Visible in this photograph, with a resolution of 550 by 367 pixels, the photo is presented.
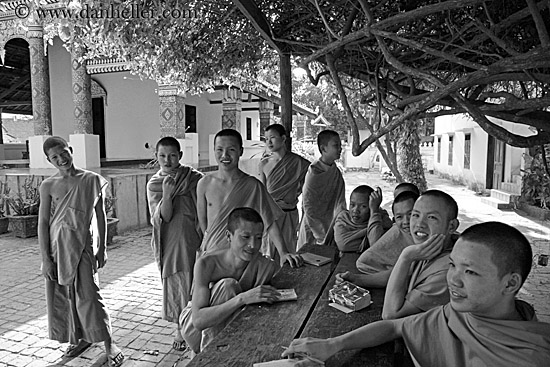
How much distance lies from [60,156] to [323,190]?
2.24 m

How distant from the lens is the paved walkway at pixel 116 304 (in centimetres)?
339

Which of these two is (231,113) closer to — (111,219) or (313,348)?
(111,219)

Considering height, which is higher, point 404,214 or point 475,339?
point 404,214

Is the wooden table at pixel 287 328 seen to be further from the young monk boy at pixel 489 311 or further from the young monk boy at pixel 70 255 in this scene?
the young monk boy at pixel 70 255

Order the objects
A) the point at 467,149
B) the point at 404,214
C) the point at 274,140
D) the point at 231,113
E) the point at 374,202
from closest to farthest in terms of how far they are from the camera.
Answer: the point at 404,214
the point at 374,202
the point at 274,140
the point at 231,113
the point at 467,149

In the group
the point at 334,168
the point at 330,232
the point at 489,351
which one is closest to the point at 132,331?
the point at 330,232

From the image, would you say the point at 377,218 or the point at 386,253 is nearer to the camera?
the point at 386,253

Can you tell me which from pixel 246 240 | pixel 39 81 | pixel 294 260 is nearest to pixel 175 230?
pixel 294 260

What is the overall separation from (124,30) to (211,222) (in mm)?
2656

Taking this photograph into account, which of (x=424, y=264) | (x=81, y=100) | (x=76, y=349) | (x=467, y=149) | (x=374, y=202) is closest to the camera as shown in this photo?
(x=424, y=264)

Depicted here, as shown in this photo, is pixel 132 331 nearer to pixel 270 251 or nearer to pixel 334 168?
pixel 270 251

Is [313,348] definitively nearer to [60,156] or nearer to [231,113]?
[60,156]

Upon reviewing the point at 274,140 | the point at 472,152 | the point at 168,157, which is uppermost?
the point at 274,140

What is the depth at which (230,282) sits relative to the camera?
2096 mm
